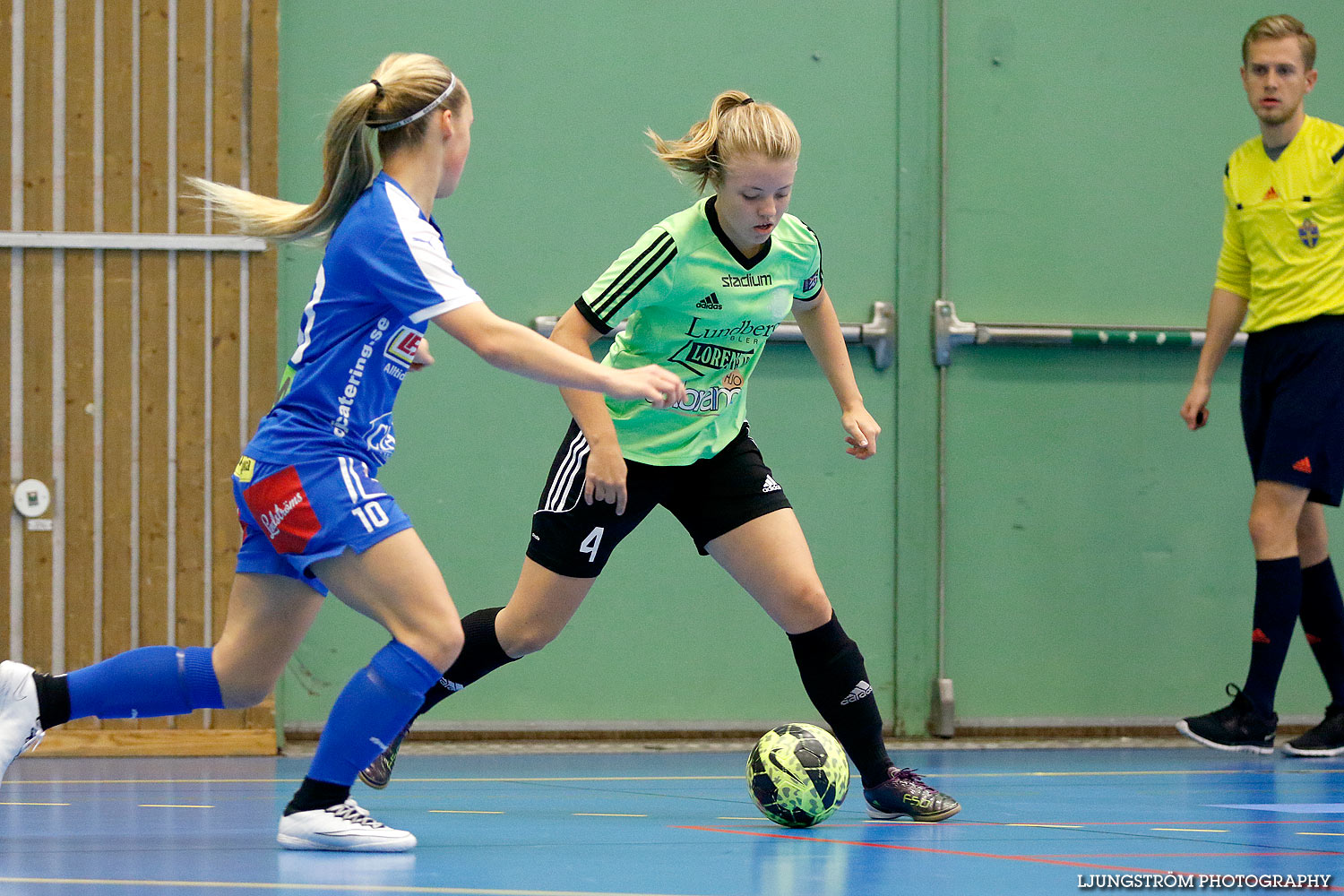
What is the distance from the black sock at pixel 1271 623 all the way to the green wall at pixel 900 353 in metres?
0.89

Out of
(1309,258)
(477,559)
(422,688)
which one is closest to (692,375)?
(422,688)

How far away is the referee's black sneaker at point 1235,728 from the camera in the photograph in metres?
5.31

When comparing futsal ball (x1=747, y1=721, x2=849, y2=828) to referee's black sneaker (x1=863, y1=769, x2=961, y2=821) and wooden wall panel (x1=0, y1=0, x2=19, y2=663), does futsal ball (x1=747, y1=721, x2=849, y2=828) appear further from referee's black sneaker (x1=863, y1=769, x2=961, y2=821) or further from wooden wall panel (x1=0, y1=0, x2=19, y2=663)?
wooden wall panel (x1=0, y1=0, x2=19, y2=663)

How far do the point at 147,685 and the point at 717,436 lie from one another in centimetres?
143

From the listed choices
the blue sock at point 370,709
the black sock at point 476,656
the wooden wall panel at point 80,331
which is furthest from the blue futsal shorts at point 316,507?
the wooden wall panel at point 80,331

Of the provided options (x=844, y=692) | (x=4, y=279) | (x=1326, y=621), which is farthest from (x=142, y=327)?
(x=1326, y=621)

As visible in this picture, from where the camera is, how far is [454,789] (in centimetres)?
437

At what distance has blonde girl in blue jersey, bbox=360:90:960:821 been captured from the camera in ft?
11.8

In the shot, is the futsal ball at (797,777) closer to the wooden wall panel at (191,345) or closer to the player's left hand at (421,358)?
the player's left hand at (421,358)

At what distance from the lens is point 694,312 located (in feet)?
12.1

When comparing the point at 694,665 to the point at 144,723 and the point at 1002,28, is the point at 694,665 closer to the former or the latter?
the point at 144,723

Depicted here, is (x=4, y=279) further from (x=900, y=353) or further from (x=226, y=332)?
(x=900, y=353)

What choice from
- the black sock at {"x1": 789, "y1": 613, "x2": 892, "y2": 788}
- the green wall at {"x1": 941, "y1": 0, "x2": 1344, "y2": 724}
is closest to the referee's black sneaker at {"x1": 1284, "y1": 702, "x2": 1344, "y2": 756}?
the green wall at {"x1": 941, "y1": 0, "x2": 1344, "y2": 724}

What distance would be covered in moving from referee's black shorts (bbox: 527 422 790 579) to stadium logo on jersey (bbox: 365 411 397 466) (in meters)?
0.68
